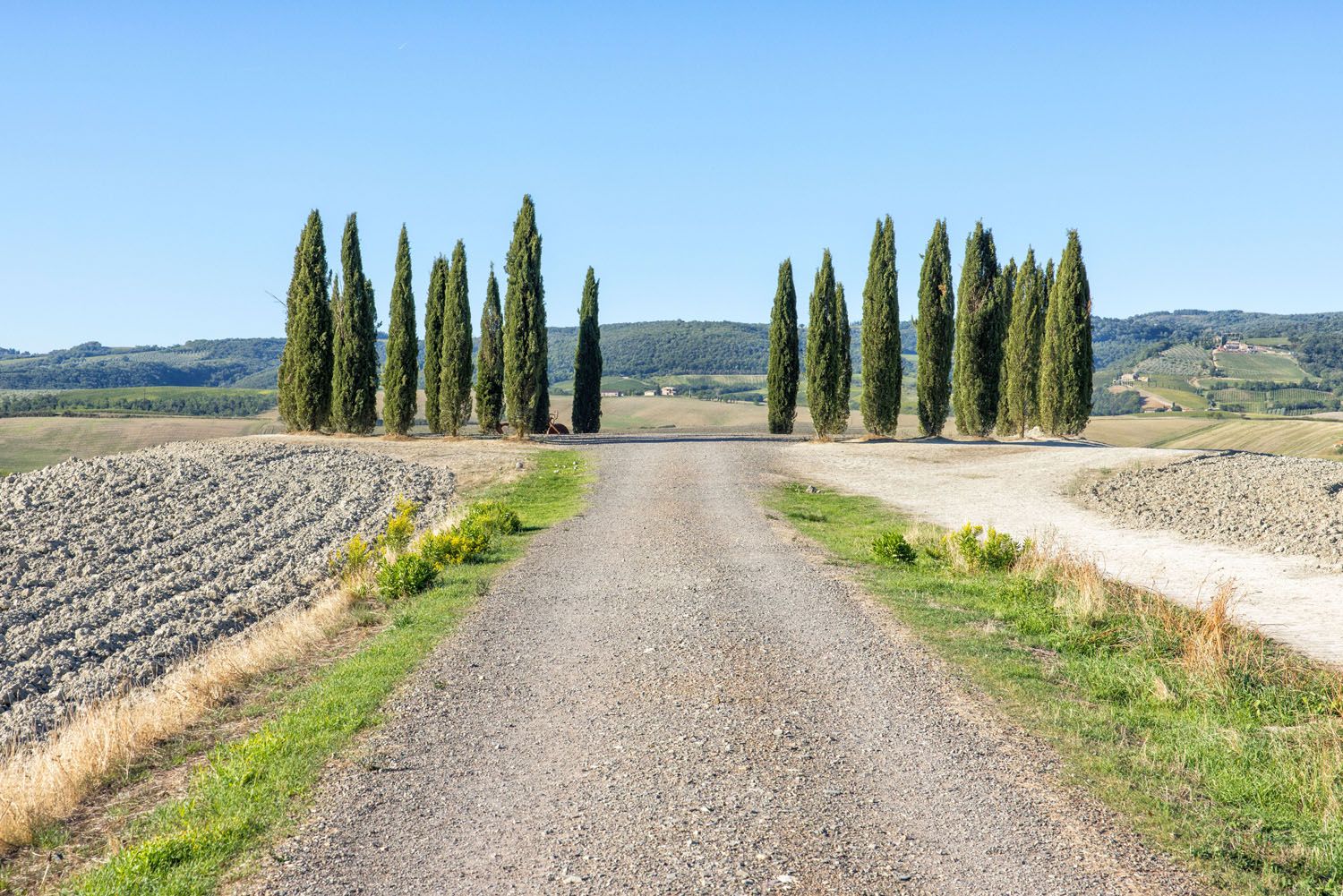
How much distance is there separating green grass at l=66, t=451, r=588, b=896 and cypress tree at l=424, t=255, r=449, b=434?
30541 millimetres

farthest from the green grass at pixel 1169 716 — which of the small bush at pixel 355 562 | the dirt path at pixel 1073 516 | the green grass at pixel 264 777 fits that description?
the small bush at pixel 355 562

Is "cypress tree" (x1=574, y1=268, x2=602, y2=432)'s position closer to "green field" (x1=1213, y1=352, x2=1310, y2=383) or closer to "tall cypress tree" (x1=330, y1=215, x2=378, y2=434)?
"tall cypress tree" (x1=330, y1=215, x2=378, y2=434)

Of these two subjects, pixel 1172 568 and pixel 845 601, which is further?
pixel 1172 568

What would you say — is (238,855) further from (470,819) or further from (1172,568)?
(1172,568)

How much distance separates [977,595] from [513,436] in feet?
92.2

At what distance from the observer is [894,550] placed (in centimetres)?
1554

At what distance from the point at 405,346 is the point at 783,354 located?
1587 cm

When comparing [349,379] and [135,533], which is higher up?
[349,379]

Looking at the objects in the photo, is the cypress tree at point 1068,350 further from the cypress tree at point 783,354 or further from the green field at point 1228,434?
the green field at point 1228,434

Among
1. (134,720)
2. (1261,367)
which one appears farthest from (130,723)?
(1261,367)

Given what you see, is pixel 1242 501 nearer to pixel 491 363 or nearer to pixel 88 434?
pixel 491 363

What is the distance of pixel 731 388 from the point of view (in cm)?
15662

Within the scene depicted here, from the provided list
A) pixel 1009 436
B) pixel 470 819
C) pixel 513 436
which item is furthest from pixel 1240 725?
pixel 1009 436

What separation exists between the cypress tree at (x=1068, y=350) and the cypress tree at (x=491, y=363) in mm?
23748
